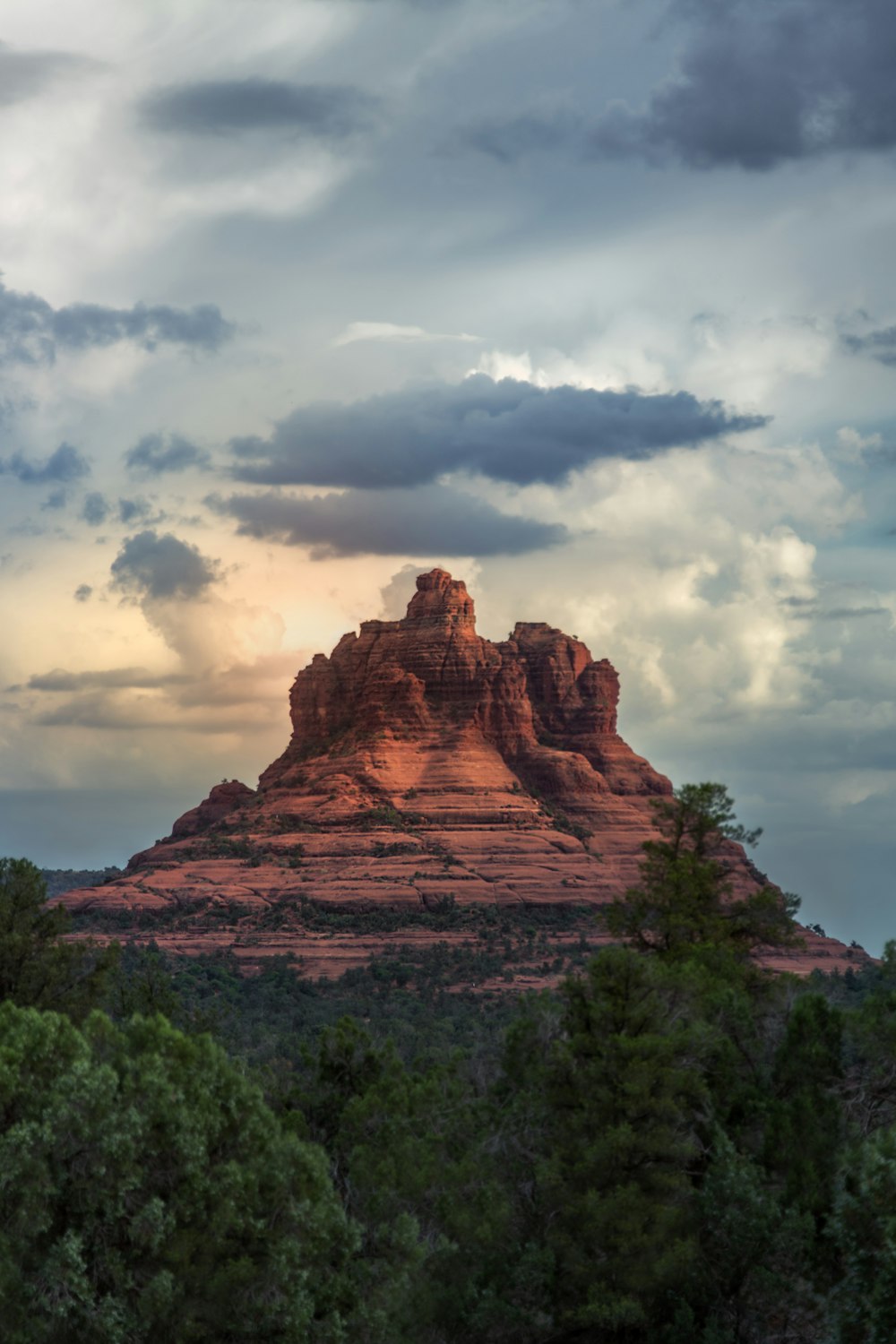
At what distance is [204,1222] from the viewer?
3672cm

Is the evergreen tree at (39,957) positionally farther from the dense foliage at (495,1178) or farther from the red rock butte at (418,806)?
the red rock butte at (418,806)

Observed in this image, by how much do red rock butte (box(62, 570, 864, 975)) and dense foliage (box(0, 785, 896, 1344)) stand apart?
8896 centimetres

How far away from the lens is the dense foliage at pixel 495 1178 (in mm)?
35688

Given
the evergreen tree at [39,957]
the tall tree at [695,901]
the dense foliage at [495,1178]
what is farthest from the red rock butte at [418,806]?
the dense foliage at [495,1178]

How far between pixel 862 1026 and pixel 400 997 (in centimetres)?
8185

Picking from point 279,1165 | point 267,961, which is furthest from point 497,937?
point 279,1165

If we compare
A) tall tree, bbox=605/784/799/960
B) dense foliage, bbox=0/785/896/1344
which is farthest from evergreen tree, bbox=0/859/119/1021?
tall tree, bbox=605/784/799/960

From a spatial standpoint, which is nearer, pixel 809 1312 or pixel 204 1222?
pixel 204 1222

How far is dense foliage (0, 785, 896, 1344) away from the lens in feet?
117

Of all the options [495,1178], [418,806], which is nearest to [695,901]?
[495,1178]

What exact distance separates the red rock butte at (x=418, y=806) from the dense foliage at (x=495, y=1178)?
89.0 metres

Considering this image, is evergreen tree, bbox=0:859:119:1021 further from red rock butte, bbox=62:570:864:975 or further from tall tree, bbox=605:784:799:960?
red rock butte, bbox=62:570:864:975

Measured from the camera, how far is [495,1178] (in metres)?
44.9

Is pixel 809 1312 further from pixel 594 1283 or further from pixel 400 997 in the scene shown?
pixel 400 997
